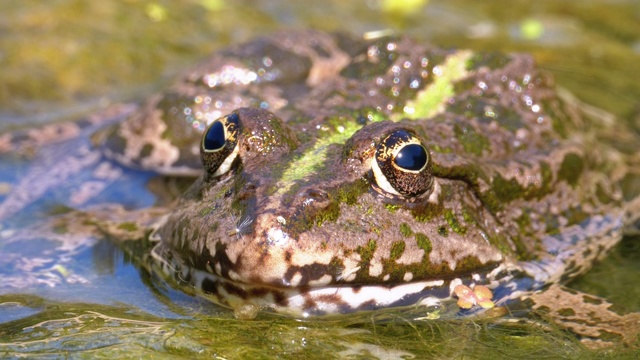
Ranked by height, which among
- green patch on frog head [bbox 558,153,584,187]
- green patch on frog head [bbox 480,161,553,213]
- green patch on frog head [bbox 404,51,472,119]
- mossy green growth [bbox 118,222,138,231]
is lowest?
mossy green growth [bbox 118,222,138,231]

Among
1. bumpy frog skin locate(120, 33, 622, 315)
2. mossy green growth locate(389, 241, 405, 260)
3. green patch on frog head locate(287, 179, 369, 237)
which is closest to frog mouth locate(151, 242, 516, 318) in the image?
bumpy frog skin locate(120, 33, 622, 315)

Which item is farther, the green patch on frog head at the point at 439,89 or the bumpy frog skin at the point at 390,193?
the green patch on frog head at the point at 439,89

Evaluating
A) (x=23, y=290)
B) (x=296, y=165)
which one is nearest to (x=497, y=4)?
(x=296, y=165)

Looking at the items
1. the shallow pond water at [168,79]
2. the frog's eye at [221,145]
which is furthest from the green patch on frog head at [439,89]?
the shallow pond water at [168,79]

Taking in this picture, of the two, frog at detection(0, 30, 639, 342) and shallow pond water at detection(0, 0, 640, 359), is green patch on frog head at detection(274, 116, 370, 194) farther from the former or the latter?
shallow pond water at detection(0, 0, 640, 359)

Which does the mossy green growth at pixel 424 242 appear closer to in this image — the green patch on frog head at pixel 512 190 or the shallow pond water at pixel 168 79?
the shallow pond water at pixel 168 79

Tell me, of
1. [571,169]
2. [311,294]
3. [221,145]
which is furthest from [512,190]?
[221,145]

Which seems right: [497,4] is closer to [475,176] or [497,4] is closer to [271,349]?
[475,176]
